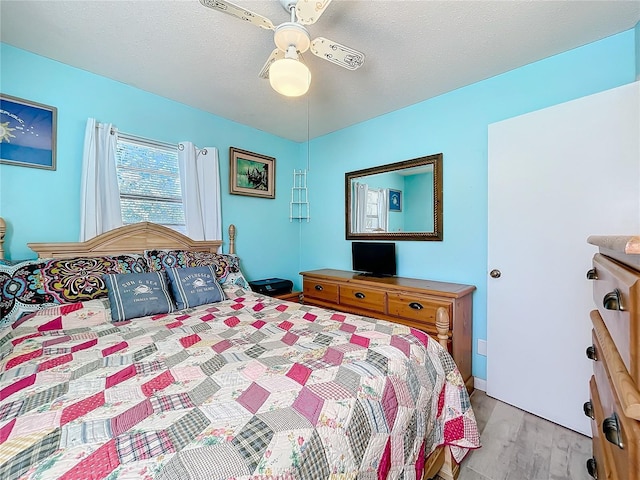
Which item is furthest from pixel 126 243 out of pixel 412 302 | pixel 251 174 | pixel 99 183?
pixel 412 302

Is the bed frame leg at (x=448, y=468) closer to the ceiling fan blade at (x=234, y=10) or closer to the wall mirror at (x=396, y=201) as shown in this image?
the wall mirror at (x=396, y=201)

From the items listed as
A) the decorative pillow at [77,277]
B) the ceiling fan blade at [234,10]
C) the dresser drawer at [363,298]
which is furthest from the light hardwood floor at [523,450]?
the ceiling fan blade at [234,10]

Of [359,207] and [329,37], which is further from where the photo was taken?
[359,207]

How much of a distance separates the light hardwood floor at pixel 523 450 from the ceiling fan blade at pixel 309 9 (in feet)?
7.72

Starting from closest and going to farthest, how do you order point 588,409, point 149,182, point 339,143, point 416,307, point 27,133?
point 588,409
point 27,133
point 416,307
point 149,182
point 339,143

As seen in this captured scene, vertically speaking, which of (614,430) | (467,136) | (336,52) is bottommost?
(614,430)

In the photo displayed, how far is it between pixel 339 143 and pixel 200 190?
5.50 ft

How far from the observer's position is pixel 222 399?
34.1 inches

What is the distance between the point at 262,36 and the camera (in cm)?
170

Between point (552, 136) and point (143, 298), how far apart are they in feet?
9.42

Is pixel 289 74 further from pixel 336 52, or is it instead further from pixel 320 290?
pixel 320 290

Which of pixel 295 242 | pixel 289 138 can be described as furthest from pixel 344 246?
pixel 289 138

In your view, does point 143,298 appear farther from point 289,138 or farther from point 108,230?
point 289,138

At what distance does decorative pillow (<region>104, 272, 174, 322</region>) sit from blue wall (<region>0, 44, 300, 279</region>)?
68 cm
